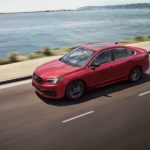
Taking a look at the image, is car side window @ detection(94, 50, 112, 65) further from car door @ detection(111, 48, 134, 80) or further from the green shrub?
the green shrub

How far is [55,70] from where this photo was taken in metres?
9.65

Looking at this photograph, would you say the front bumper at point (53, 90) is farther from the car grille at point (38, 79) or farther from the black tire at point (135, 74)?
the black tire at point (135, 74)

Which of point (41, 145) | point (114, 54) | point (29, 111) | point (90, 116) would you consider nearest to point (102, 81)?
point (114, 54)

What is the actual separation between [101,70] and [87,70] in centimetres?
58

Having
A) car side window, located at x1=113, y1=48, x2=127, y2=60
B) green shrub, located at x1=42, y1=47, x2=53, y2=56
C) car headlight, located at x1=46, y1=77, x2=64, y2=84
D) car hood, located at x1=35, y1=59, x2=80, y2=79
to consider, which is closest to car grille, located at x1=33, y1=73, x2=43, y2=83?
car hood, located at x1=35, y1=59, x2=80, y2=79

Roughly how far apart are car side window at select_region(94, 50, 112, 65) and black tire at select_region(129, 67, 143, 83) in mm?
1276

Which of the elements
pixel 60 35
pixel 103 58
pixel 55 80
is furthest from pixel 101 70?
pixel 60 35

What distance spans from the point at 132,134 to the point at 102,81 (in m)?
3.16

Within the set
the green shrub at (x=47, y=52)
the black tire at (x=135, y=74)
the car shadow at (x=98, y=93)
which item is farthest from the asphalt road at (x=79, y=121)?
the green shrub at (x=47, y=52)

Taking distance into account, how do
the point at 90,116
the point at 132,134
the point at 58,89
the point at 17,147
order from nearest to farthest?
the point at 17,147
the point at 132,134
the point at 90,116
the point at 58,89

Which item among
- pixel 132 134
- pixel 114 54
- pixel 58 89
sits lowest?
pixel 132 134

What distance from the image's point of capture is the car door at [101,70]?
32.0 ft

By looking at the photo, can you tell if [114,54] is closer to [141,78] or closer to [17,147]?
[141,78]

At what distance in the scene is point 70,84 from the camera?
30.7ft
